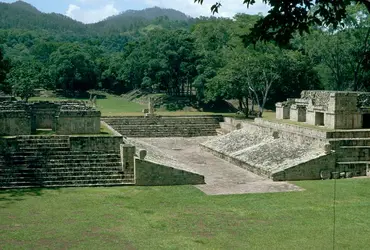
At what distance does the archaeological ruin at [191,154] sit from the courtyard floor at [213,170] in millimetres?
A: 47

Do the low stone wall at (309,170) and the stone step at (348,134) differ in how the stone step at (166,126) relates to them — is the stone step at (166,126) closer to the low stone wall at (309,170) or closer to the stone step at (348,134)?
the stone step at (348,134)

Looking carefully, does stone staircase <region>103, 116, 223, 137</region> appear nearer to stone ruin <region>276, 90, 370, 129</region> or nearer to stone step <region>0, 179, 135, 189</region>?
stone ruin <region>276, 90, 370, 129</region>

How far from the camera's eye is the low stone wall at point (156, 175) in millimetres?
22094

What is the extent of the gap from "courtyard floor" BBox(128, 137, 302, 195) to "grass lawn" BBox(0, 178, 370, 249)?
3.59ft

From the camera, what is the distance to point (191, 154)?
105 ft

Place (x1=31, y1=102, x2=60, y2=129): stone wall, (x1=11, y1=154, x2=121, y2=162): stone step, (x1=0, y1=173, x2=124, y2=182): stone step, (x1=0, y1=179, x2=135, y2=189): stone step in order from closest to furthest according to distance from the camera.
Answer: (x1=0, y1=179, x2=135, y2=189): stone step, (x1=0, y1=173, x2=124, y2=182): stone step, (x1=11, y1=154, x2=121, y2=162): stone step, (x1=31, y1=102, x2=60, y2=129): stone wall

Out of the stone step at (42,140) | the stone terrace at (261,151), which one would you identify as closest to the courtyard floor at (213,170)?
the stone terrace at (261,151)

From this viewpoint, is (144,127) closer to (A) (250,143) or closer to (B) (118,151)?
(A) (250,143)

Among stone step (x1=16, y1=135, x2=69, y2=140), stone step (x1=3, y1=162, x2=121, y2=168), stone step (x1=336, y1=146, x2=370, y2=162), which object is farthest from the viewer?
stone step (x1=336, y1=146, x2=370, y2=162)

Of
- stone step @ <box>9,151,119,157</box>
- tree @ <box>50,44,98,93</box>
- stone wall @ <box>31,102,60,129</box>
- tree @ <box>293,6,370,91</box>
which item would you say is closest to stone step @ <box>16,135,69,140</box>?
stone step @ <box>9,151,119,157</box>

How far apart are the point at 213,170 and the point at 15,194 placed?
9.96 meters

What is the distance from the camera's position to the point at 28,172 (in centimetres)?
2169

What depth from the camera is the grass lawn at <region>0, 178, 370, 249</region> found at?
14430 millimetres

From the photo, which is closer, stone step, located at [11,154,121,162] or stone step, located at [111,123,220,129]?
stone step, located at [11,154,121,162]
